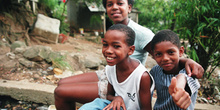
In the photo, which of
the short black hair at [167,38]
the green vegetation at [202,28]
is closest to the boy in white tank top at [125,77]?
the short black hair at [167,38]

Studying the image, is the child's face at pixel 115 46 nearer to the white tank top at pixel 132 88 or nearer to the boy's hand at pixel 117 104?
the white tank top at pixel 132 88

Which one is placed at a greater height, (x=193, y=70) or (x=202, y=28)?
(x=202, y=28)

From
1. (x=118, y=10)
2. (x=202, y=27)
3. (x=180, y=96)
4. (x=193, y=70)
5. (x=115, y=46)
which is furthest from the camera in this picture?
(x=202, y=27)

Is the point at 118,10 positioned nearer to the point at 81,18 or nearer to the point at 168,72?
the point at 168,72

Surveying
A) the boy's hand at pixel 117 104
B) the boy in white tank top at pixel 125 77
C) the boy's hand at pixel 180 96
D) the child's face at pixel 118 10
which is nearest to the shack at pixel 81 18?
the child's face at pixel 118 10

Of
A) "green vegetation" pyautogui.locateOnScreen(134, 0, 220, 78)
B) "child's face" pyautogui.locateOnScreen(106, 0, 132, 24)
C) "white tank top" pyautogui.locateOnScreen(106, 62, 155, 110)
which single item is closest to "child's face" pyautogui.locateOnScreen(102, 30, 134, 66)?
"white tank top" pyautogui.locateOnScreen(106, 62, 155, 110)

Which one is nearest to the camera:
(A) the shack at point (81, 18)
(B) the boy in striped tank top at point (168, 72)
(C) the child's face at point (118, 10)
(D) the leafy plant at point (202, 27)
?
(B) the boy in striped tank top at point (168, 72)

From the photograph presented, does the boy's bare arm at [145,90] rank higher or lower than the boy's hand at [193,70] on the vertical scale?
lower

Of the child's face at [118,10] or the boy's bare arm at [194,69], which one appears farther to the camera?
the child's face at [118,10]

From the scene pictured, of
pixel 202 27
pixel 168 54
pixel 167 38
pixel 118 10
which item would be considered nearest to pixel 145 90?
pixel 168 54

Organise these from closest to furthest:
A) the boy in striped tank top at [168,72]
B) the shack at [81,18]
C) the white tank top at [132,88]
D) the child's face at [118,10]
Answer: the boy in striped tank top at [168,72], the white tank top at [132,88], the child's face at [118,10], the shack at [81,18]

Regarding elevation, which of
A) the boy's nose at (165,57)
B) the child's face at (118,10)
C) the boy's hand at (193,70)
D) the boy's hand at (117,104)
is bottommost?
the boy's hand at (117,104)

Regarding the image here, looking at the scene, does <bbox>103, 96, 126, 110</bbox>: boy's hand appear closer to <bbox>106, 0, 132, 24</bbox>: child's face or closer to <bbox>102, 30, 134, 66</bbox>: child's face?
<bbox>102, 30, 134, 66</bbox>: child's face

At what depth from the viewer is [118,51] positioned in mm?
1418
